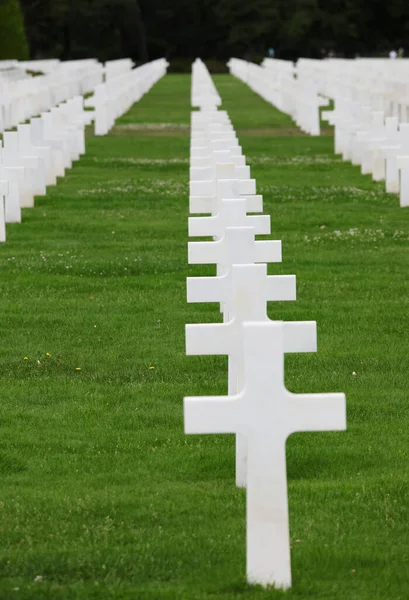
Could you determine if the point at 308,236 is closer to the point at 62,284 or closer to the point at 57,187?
the point at 62,284

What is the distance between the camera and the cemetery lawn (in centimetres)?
547

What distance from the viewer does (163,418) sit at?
7.63m

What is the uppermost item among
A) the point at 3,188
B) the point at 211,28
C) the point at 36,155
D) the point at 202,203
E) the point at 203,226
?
the point at 203,226

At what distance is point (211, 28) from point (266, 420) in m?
91.2

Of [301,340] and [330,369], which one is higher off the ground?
[301,340]

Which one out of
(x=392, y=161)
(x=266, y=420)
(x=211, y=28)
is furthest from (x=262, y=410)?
(x=211, y=28)

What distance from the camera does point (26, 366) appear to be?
29.1 ft

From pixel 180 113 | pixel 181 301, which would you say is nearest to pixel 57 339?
pixel 181 301

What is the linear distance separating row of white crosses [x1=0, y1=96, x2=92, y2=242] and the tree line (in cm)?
6594

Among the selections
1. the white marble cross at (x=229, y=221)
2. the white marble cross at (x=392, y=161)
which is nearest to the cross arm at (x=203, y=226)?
the white marble cross at (x=229, y=221)

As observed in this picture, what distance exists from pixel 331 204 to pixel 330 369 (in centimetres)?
836

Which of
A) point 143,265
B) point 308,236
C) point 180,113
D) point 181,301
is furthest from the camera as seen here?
point 180,113

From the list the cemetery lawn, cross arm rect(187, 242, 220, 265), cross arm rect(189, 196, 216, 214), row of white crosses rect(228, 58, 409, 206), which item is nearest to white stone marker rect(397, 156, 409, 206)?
row of white crosses rect(228, 58, 409, 206)

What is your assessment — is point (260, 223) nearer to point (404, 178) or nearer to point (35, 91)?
point (404, 178)
